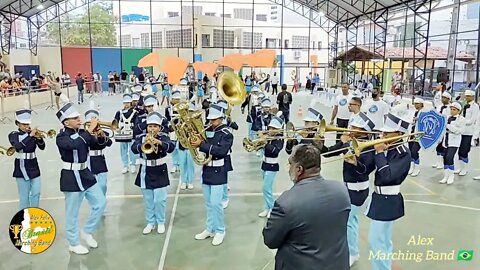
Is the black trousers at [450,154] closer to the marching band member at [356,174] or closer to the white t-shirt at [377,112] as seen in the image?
the white t-shirt at [377,112]

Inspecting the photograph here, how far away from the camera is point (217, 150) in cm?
484

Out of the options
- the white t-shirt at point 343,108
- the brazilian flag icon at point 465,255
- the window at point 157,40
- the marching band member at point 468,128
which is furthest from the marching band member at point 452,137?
the window at point 157,40

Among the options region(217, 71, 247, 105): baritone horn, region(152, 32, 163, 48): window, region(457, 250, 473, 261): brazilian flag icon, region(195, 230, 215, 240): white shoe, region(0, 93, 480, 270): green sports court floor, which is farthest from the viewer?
region(152, 32, 163, 48): window

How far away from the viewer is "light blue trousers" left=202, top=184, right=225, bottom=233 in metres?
4.99

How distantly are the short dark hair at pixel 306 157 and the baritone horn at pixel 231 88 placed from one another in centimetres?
411

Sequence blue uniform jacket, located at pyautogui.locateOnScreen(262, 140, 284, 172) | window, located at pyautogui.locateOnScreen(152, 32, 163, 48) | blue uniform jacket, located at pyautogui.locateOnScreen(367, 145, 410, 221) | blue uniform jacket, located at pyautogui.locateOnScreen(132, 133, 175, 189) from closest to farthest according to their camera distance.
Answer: blue uniform jacket, located at pyautogui.locateOnScreen(367, 145, 410, 221)
blue uniform jacket, located at pyautogui.locateOnScreen(132, 133, 175, 189)
blue uniform jacket, located at pyautogui.locateOnScreen(262, 140, 284, 172)
window, located at pyautogui.locateOnScreen(152, 32, 163, 48)

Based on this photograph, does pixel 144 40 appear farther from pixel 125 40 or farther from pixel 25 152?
pixel 25 152

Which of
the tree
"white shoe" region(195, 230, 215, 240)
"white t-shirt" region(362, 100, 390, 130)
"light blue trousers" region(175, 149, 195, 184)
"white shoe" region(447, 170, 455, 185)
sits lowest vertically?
"white shoe" region(195, 230, 215, 240)

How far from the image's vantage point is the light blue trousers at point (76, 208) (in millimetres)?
4707

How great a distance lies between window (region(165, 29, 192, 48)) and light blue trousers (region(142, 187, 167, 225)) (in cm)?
2503

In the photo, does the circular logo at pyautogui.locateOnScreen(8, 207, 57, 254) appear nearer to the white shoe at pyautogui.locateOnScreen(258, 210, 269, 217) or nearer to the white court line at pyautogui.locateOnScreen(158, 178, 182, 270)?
the white court line at pyautogui.locateOnScreen(158, 178, 182, 270)

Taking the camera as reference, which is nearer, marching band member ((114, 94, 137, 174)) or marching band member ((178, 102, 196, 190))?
marching band member ((178, 102, 196, 190))

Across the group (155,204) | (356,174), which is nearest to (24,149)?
(155,204)

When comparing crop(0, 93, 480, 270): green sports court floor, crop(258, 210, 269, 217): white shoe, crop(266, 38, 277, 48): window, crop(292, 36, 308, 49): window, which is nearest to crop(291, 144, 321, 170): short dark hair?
crop(0, 93, 480, 270): green sports court floor
